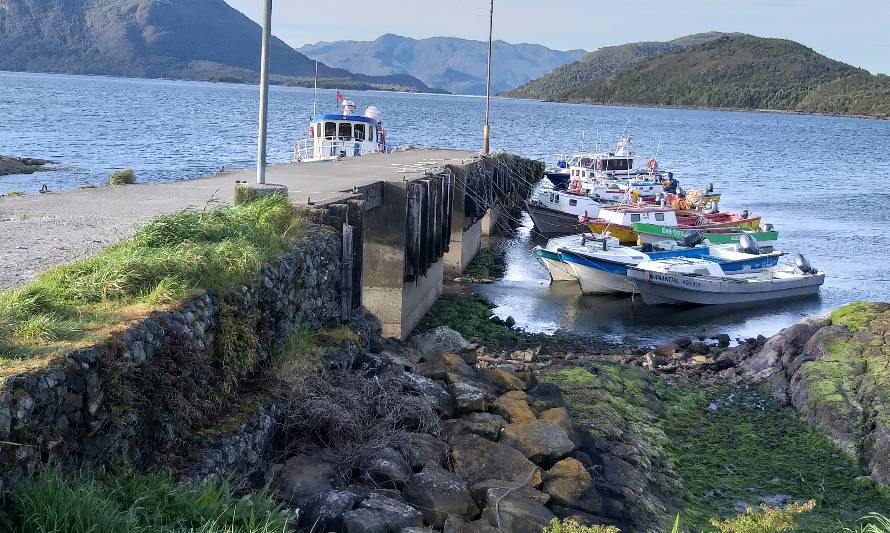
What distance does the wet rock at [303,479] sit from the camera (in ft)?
26.5

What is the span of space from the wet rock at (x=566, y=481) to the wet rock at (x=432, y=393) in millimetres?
1526

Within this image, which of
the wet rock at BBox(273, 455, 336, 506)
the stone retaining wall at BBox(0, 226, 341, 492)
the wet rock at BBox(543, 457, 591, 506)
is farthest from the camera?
the wet rock at BBox(543, 457, 591, 506)

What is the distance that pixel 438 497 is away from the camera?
8.53 meters

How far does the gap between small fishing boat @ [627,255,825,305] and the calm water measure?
0.44 m

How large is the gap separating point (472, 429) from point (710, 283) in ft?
61.1

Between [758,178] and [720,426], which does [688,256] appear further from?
[758,178]

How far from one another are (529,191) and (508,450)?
128ft

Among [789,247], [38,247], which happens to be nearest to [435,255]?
[38,247]

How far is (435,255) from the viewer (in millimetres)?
22453

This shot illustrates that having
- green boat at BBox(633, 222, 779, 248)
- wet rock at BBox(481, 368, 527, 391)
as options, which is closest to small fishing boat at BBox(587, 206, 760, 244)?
green boat at BBox(633, 222, 779, 248)

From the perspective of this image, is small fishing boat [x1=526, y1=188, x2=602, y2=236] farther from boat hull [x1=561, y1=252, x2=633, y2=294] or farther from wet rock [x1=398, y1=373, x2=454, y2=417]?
wet rock [x1=398, y1=373, x2=454, y2=417]

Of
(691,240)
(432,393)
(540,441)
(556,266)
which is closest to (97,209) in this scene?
(432,393)

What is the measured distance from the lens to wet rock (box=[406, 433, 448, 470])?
9281mm

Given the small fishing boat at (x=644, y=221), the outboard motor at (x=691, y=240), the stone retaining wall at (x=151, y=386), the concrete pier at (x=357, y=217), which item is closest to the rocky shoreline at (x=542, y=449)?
the stone retaining wall at (x=151, y=386)
